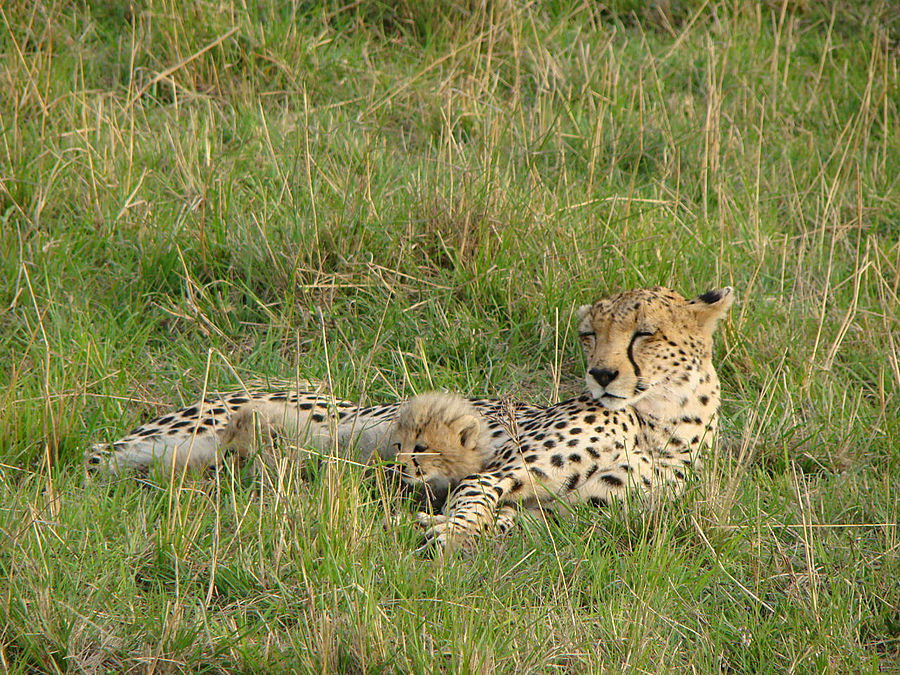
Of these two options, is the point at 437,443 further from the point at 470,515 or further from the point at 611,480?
the point at 611,480

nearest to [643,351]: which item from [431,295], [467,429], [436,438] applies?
[467,429]

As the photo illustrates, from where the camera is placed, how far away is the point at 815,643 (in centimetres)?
264

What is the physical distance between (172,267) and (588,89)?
7.55ft

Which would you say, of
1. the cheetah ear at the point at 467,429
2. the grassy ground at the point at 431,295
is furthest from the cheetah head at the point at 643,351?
the cheetah ear at the point at 467,429

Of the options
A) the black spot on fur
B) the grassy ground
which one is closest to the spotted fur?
the black spot on fur

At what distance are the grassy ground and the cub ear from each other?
339 mm

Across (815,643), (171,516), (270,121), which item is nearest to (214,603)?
(171,516)

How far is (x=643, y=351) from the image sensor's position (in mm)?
3510

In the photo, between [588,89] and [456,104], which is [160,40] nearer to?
[456,104]

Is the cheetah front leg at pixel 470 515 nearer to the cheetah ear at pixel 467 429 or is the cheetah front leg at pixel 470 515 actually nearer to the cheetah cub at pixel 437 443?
the cheetah cub at pixel 437 443

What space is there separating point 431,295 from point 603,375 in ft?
3.59

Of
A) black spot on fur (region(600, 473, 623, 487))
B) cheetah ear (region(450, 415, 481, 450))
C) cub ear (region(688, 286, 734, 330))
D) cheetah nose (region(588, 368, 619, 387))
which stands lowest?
black spot on fur (region(600, 473, 623, 487))

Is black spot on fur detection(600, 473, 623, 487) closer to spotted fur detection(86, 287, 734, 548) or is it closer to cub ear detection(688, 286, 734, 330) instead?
spotted fur detection(86, 287, 734, 548)

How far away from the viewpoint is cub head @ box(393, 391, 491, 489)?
3285mm
